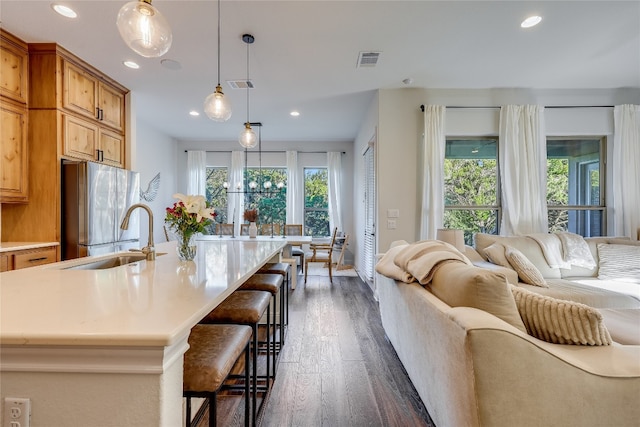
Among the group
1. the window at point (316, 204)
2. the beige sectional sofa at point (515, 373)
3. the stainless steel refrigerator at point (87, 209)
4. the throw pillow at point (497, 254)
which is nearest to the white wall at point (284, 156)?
the window at point (316, 204)

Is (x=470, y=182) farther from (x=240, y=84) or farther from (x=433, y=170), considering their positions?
(x=240, y=84)

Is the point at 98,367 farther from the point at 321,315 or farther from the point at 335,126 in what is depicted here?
the point at 335,126

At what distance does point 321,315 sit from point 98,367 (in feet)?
9.77

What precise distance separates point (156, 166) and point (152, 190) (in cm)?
56

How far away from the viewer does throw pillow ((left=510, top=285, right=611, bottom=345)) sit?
1185mm

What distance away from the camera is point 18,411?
68 cm

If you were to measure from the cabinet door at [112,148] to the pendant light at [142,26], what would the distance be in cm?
265

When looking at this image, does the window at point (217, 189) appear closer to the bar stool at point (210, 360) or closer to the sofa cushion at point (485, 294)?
the bar stool at point (210, 360)

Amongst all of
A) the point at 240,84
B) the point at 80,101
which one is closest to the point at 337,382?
the point at 240,84

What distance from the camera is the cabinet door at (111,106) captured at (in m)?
3.72

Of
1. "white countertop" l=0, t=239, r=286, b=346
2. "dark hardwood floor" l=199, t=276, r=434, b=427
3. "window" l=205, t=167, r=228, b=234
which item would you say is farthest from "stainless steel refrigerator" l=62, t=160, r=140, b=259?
"window" l=205, t=167, r=228, b=234

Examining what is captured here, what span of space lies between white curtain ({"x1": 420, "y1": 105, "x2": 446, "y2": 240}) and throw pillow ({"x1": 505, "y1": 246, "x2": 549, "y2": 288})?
106cm

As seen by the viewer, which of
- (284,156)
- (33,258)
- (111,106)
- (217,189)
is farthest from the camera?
(217,189)

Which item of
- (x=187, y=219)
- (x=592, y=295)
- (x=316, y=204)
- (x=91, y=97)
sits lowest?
(x=592, y=295)
